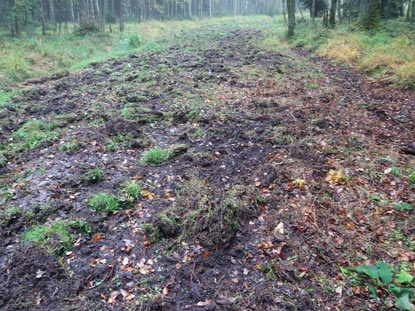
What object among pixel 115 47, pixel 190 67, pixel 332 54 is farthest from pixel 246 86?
pixel 115 47

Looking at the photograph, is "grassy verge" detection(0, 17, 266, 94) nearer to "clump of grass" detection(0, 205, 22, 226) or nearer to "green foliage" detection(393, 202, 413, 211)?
"clump of grass" detection(0, 205, 22, 226)

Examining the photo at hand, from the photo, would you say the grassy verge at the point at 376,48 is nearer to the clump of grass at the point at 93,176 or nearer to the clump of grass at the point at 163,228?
the clump of grass at the point at 163,228

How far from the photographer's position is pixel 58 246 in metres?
3.34

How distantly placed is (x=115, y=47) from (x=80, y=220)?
54.8 feet

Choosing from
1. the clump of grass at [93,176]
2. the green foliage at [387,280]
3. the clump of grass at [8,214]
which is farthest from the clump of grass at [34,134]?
the green foliage at [387,280]

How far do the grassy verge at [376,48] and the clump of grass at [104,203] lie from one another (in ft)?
27.0

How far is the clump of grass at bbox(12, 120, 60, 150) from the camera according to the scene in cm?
577

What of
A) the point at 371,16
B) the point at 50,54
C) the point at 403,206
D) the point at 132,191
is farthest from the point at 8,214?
the point at 371,16

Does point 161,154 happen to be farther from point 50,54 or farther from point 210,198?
point 50,54

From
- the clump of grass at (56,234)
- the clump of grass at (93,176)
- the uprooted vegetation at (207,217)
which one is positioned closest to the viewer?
the clump of grass at (56,234)

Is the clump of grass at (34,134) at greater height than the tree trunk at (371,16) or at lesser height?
lesser

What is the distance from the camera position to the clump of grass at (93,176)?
15.0ft

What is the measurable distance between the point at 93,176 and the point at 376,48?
1140 centimetres

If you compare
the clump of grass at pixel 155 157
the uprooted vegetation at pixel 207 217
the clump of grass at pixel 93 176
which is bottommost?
the uprooted vegetation at pixel 207 217
